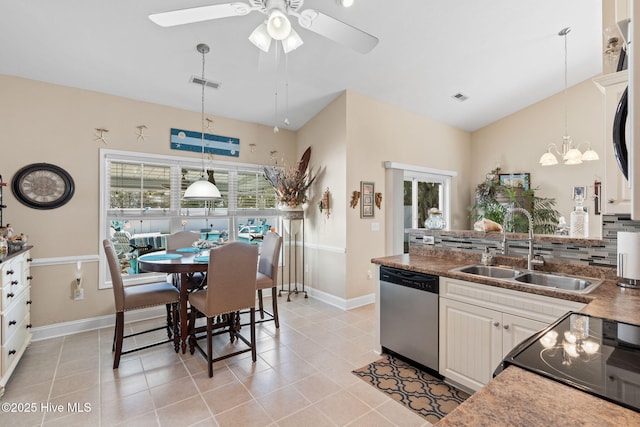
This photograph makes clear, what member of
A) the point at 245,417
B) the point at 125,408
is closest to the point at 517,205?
the point at 245,417

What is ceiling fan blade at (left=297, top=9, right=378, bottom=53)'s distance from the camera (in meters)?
1.84

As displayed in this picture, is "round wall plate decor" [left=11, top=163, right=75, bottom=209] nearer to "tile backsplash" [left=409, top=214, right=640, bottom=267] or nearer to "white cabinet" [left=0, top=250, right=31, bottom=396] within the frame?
"white cabinet" [left=0, top=250, right=31, bottom=396]

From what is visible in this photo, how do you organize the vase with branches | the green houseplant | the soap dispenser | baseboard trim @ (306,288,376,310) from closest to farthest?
the soap dispenser < baseboard trim @ (306,288,376,310) < the vase with branches < the green houseplant

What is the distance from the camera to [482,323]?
7.01 feet

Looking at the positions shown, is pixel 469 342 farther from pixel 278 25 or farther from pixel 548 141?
pixel 548 141

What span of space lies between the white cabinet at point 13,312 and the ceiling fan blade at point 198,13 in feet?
6.93

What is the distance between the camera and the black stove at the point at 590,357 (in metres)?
0.80

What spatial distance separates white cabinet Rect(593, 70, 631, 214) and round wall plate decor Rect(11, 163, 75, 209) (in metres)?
4.65

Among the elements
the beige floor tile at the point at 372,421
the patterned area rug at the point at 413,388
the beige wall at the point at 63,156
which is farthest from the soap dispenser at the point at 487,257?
the beige wall at the point at 63,156

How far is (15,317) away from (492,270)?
13.2 feet

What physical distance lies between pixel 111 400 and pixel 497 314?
2.80 metres

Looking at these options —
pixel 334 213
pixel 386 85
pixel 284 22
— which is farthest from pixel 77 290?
pixel 386 85

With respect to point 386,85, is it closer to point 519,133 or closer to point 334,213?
point 334,213


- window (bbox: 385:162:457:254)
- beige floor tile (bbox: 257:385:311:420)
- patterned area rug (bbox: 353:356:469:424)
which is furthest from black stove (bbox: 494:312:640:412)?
window (bbox: 385:162:457:254)
